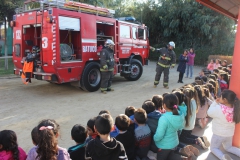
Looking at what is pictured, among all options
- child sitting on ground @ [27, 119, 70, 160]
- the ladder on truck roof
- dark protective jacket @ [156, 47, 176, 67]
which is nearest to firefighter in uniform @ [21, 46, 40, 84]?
the ladder on truck roof

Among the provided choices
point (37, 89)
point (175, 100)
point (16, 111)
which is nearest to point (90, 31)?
point (37, 89)

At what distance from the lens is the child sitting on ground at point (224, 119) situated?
10.5 ft

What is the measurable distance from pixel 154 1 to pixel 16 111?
18.1m

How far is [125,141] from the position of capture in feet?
9.01

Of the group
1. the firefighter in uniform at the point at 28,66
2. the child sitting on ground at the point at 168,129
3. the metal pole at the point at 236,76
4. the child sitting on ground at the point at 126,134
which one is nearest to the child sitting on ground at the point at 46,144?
the child sitting on ground at the point at 126,134

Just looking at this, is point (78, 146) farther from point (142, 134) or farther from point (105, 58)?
point (105, 58)

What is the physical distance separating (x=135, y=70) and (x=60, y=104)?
468 centimetres

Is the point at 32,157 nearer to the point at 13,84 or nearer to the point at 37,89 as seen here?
the point at 37,89

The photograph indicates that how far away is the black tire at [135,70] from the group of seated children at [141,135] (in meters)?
5.72

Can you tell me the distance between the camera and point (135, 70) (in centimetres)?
995

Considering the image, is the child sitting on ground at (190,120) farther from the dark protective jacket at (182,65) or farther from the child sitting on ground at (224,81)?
the dark protective jacket at (182,65)

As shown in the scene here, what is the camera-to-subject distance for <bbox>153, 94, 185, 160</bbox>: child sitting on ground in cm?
285

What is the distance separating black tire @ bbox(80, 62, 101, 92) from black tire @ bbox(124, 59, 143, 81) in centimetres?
216

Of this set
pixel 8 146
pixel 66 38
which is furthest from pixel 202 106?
pixel 66 38
